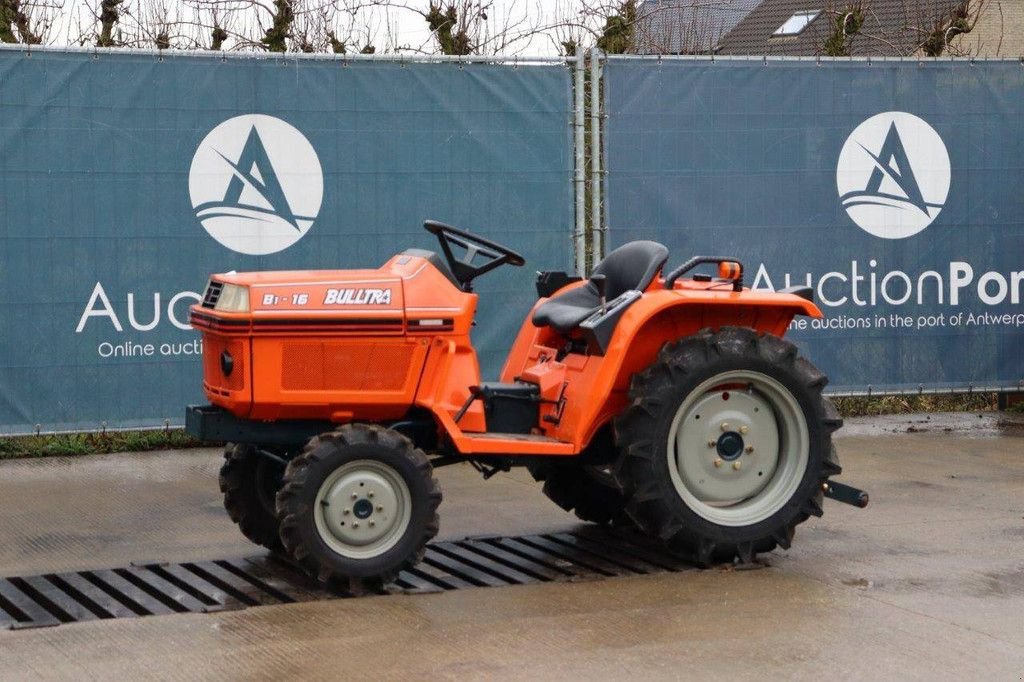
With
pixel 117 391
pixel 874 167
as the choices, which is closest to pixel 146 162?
pixel 117 391

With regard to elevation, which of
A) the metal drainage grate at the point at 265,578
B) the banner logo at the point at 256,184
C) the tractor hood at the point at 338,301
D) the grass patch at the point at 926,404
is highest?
the banner logo at the point at 256,184

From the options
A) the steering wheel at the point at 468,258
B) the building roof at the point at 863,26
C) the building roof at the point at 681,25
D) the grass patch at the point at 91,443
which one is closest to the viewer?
the steering wheel at the point at 468,258

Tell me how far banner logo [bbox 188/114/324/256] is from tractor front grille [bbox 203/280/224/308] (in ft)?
9.33

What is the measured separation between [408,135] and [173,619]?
15.1 feet

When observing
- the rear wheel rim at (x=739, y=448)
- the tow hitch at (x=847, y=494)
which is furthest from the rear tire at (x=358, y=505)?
the tow hitch at (x=847, y=494)

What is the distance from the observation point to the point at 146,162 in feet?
30.2

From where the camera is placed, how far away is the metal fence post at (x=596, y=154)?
32.1 feet

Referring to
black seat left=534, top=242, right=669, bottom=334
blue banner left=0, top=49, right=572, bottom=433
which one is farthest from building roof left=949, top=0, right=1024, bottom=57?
black seat left=534, top=242, right=669, bottom=334

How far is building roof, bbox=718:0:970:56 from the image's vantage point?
45.8ft

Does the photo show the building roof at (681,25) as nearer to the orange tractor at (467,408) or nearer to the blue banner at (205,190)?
the blue banner at (205,190)

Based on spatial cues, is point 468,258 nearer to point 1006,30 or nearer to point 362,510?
point 362,510

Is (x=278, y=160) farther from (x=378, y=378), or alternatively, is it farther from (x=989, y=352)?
(x=989, y=352)

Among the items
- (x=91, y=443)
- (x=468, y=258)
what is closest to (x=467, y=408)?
(x=468, y=258)

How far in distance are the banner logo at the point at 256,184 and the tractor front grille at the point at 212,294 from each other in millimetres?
2843
